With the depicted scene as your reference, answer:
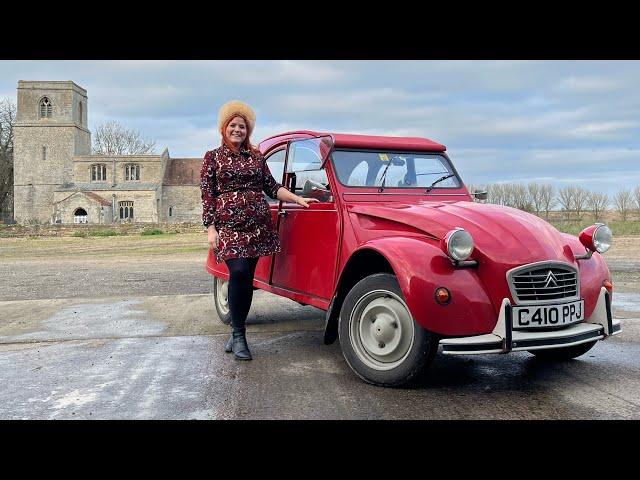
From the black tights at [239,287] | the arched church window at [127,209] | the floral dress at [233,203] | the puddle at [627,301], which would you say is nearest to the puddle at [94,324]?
the black tights at [239,287]

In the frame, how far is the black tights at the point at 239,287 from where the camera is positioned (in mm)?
5270

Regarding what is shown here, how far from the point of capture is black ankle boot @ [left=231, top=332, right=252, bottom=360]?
5328 mm

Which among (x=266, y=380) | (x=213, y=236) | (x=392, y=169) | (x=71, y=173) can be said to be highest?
(x=71, y=173)

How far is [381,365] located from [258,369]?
1199 millimetres

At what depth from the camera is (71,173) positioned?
85.1m

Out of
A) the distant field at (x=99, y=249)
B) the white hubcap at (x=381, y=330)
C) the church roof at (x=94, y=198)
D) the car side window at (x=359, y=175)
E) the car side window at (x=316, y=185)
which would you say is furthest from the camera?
the church roof at (x=94, y=198)

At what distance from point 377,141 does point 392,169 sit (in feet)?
1.17

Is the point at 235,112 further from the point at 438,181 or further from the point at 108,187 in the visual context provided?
the point at 108,187

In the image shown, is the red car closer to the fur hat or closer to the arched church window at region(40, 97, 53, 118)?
the fur hat

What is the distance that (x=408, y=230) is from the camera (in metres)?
4.58

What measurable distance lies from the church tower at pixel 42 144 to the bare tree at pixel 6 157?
2.08m

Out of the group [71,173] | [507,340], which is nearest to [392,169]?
[507,340]

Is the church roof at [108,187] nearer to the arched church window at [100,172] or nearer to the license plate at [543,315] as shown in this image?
the arched church window at [100,172]
